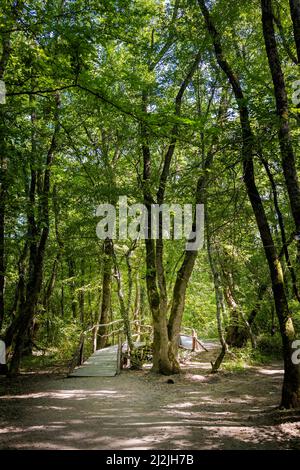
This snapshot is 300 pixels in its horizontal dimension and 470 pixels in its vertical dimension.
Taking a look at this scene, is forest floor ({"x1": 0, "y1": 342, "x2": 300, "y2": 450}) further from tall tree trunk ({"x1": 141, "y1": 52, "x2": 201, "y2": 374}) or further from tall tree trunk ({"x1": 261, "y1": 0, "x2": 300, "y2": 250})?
tall tree trunk ({"x1": 261, "y1": 0, "x2": 300, "y2": 250})

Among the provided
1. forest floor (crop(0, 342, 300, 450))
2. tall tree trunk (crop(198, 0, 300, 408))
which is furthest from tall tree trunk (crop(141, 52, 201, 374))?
tall tree trunk (crop(198, 0, 300, 408))

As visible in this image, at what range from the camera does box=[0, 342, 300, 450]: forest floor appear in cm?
554

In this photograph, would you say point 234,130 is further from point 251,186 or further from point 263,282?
point 263,282

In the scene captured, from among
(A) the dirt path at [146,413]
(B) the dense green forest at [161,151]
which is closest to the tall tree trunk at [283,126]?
(B) the dense green forest at [161,151]

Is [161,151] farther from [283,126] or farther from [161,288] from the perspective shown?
[283,126]

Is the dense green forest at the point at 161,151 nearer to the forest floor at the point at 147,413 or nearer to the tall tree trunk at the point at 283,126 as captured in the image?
the tall tree trunk at the point at 283,126

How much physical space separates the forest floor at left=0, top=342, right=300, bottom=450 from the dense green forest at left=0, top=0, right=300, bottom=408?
1059mm

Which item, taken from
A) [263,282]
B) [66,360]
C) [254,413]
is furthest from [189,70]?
[66,360]

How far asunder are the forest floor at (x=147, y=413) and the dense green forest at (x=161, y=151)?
41.7 inches

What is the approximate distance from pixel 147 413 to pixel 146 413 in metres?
0.02

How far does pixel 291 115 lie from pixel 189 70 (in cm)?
614

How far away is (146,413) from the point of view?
764cm

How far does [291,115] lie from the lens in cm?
738
